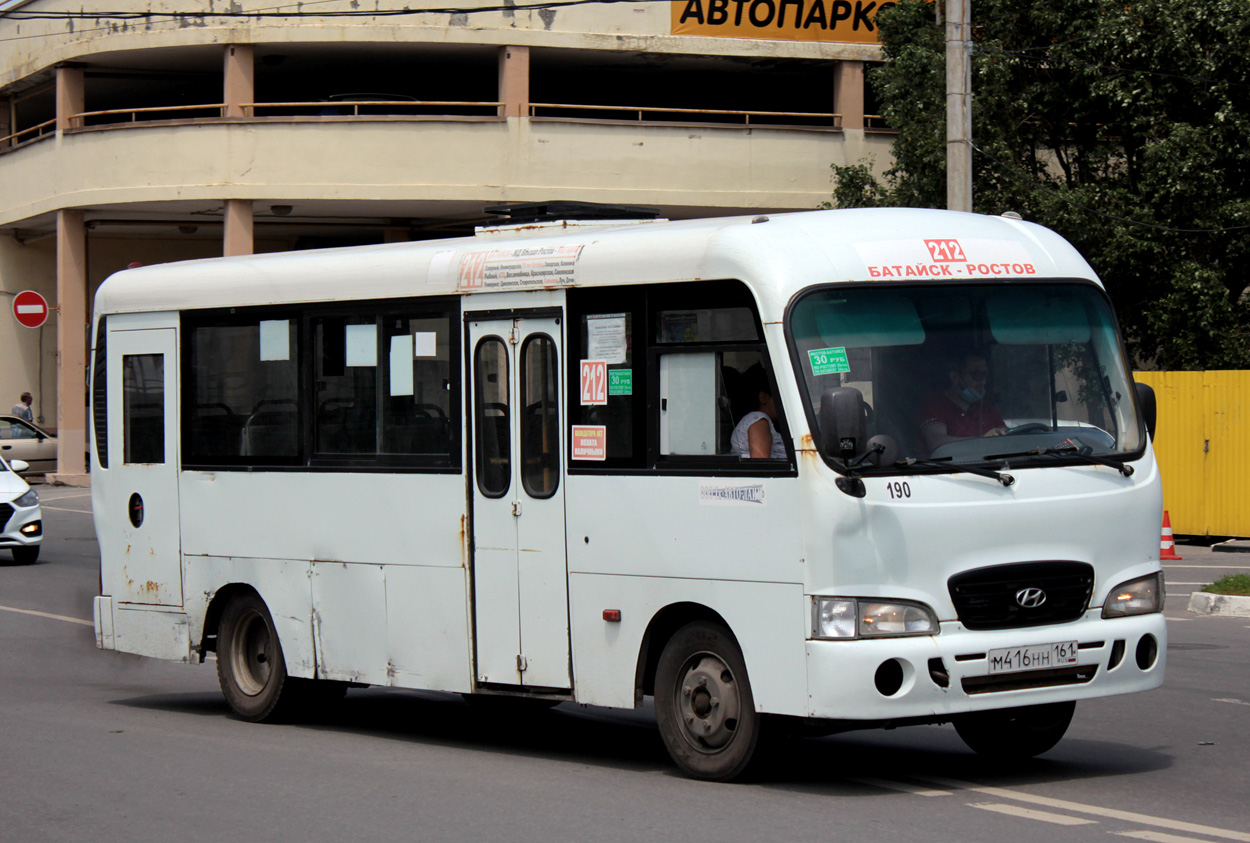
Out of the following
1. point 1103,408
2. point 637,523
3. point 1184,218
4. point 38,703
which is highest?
point 1184,218

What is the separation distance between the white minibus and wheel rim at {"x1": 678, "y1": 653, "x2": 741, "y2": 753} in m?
0.01

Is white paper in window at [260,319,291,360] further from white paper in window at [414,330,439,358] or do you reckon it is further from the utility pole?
the utility pole

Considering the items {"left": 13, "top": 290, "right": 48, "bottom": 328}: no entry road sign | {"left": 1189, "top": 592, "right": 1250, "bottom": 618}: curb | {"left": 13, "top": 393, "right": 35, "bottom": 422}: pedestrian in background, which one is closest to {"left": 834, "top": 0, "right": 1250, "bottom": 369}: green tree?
{"left": 1189, "top": 592, "right": 1250, "bottom": 618}: curb

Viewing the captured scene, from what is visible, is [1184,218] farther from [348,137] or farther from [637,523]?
Result: [637,523]

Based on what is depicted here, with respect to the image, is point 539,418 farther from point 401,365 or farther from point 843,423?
point 843,423

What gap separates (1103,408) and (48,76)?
33682mm

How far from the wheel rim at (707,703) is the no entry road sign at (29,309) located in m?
23.9

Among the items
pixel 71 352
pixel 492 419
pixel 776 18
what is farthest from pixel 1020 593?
pixel 71 352

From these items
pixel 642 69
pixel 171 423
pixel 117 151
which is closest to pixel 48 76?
pixel 117 151

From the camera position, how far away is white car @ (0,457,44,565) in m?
20.8

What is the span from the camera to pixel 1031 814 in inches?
277

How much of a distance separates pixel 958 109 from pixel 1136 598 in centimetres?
1241

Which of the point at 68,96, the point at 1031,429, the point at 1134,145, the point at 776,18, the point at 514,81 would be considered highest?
the point at 776,18

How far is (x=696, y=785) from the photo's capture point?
307 inches
